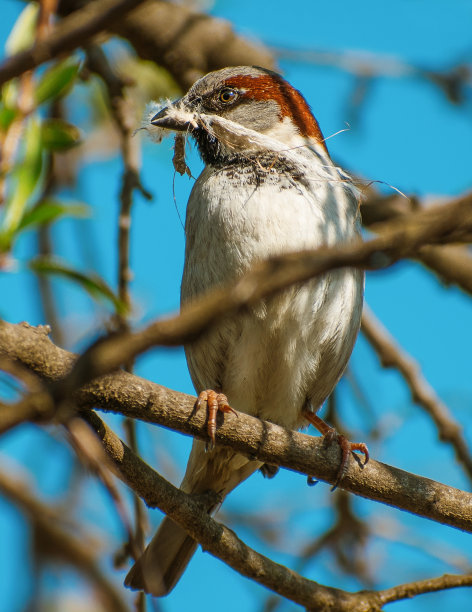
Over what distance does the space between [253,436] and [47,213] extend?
1146 mm

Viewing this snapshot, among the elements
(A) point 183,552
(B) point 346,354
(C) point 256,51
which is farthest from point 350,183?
(A) point 183,552

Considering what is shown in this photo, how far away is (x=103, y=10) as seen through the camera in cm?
155

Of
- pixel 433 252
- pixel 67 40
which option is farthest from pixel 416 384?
pixel 67 40

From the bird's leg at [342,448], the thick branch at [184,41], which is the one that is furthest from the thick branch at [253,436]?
the thick branch at [184,41]

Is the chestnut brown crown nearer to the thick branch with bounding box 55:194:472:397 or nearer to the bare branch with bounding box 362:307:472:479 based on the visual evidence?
the bare branch with bounding box 362:307:472:479

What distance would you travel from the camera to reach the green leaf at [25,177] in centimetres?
290

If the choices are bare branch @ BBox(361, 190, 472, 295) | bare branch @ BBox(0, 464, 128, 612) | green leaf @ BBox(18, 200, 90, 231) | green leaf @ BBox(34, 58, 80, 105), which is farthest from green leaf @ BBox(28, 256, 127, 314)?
bare branch @ BBox(361, 190, 472, 295)

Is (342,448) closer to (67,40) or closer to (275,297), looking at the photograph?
(275,297)

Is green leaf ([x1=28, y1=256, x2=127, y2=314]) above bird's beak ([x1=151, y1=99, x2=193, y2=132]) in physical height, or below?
below

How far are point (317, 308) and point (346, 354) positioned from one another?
15.4 inches

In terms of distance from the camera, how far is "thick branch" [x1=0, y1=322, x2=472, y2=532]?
88.9 inches

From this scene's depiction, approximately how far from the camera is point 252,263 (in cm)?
349

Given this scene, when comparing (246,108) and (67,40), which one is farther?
(246,108)

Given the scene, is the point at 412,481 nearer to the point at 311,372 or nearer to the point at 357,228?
the point at 311,372
